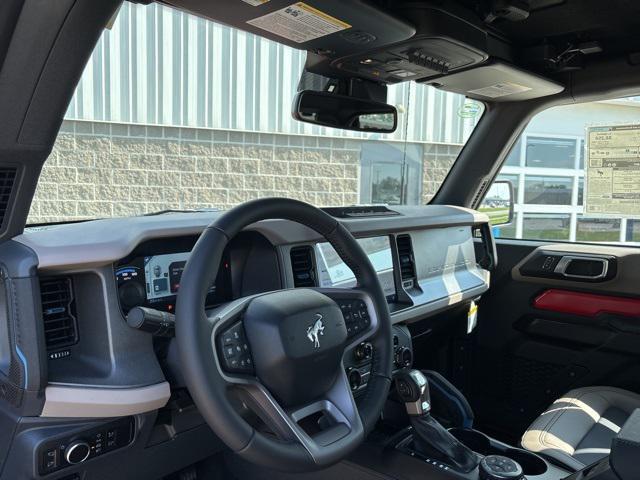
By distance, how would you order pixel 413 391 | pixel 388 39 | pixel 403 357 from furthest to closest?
pixel 403 357
pixel 388 39
pixel 413 391

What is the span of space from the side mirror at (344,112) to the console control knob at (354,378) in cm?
136

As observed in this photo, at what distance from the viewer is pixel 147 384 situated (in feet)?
5.32

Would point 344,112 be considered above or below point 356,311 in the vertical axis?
above

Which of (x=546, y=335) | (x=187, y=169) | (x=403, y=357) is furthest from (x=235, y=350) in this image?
(x=546, y=335)

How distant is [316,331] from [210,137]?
2.50 metres

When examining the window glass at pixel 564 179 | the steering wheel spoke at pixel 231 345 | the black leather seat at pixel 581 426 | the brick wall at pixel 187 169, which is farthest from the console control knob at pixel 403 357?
the window glass at pixel 564 179

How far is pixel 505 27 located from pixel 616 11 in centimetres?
49

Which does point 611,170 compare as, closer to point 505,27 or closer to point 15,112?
point 505,27

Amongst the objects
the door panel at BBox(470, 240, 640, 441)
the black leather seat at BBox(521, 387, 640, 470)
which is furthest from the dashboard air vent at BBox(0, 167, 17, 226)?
the door panel at BBox(470, 240, 640, 441)

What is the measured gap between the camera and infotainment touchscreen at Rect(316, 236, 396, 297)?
2.25 metres

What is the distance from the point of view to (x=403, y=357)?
255 centimetres

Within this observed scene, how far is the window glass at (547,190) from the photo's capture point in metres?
3.56

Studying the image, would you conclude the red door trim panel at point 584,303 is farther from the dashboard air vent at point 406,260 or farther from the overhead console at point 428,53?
the overhead console at point 428,53

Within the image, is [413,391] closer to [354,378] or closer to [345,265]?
[354,378]
